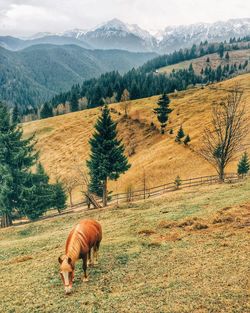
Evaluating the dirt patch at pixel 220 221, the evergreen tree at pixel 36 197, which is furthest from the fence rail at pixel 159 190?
the dirt patch at pixel 220 221

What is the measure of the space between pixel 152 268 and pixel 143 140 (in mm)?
86013

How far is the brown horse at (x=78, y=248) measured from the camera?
13523mm

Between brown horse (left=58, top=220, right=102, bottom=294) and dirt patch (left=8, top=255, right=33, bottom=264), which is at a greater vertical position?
brown horse (left=58, top=220, right=102, bottom=294)

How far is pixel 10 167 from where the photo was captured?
44.0 metres

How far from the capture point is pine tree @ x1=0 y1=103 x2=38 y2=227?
43094 mm

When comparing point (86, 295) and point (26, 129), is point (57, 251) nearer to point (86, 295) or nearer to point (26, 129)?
point (86, 295)

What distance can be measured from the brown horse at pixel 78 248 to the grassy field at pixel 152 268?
0.74m

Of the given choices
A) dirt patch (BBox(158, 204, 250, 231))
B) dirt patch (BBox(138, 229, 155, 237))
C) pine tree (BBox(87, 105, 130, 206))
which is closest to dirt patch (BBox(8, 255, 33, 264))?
dirt patch (BBox(138, 229, 155, 237))

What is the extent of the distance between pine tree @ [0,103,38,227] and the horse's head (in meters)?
31.4

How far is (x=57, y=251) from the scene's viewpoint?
20703 mm

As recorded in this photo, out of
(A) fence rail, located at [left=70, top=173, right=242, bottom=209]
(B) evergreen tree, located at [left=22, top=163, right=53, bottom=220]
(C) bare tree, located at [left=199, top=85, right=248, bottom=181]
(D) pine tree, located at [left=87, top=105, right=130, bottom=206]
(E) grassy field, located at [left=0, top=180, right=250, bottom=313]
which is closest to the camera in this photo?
(E) grassy field, located at [left=0, top=180, right=250, bottom=313]

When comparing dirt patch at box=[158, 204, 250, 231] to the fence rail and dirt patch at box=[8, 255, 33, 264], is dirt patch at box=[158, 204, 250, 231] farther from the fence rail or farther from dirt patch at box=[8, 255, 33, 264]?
the fence rail

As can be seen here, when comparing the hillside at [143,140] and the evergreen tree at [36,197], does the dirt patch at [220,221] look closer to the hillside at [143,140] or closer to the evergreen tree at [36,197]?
the evergreen tree at [36,197]

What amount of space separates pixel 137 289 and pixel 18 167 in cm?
3496
